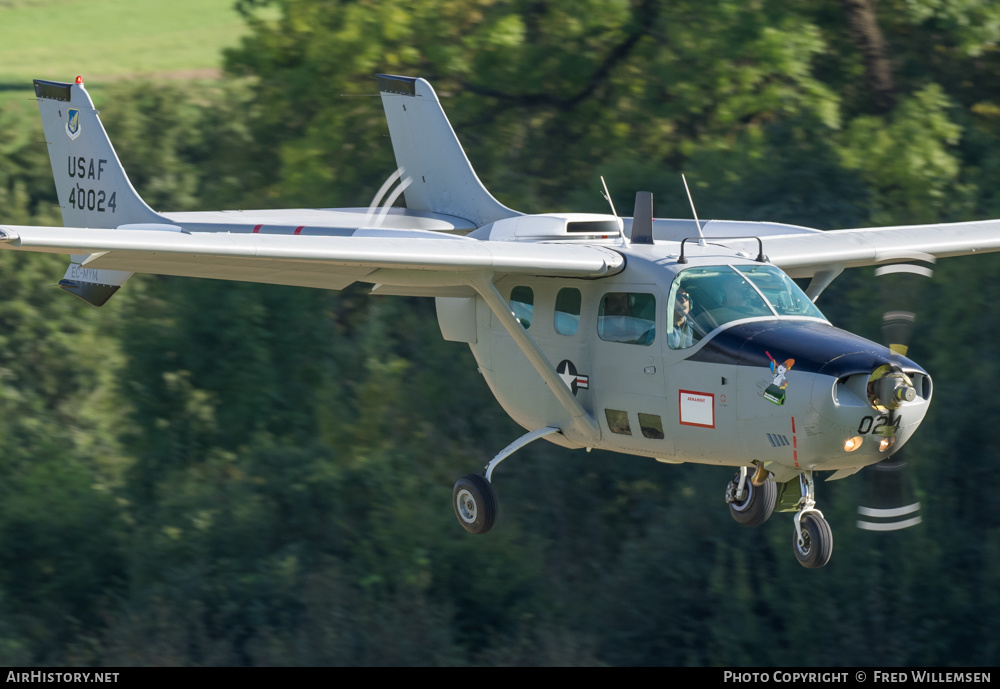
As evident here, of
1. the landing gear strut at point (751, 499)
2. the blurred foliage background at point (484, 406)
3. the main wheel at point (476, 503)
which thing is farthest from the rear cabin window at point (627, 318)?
the blurred foliage background at point (484, 406)

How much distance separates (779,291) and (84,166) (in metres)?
9.04

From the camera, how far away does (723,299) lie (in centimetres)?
1093

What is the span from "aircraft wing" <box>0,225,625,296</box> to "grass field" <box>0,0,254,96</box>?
3437 cm

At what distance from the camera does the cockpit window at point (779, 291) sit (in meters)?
10.9

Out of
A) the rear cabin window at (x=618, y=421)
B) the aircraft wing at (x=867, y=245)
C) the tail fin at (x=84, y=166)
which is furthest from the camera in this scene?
the tail fin at (x=84, y=166)

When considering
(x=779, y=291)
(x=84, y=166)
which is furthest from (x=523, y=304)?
(x=84, y=166)

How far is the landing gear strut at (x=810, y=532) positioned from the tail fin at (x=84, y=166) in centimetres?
837

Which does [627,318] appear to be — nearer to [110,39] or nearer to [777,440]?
[777,440]

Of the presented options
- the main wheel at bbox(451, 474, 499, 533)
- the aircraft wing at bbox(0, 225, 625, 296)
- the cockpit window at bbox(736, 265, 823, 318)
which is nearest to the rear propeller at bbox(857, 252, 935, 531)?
the cockpit window at bbox(736, 265, 823, 318)

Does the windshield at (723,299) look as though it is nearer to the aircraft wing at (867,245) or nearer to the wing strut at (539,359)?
the aircraft wing at (867,245)

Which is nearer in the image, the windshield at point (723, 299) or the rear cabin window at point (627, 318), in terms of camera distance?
the windshield at point (723, 299)

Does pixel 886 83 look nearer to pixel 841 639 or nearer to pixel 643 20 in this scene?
pixel 643 20

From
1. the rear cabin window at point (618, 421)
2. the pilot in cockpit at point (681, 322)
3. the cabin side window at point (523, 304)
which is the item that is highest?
the pilot in cockpit at point (681, 322)

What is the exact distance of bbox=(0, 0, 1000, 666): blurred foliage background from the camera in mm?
22531
